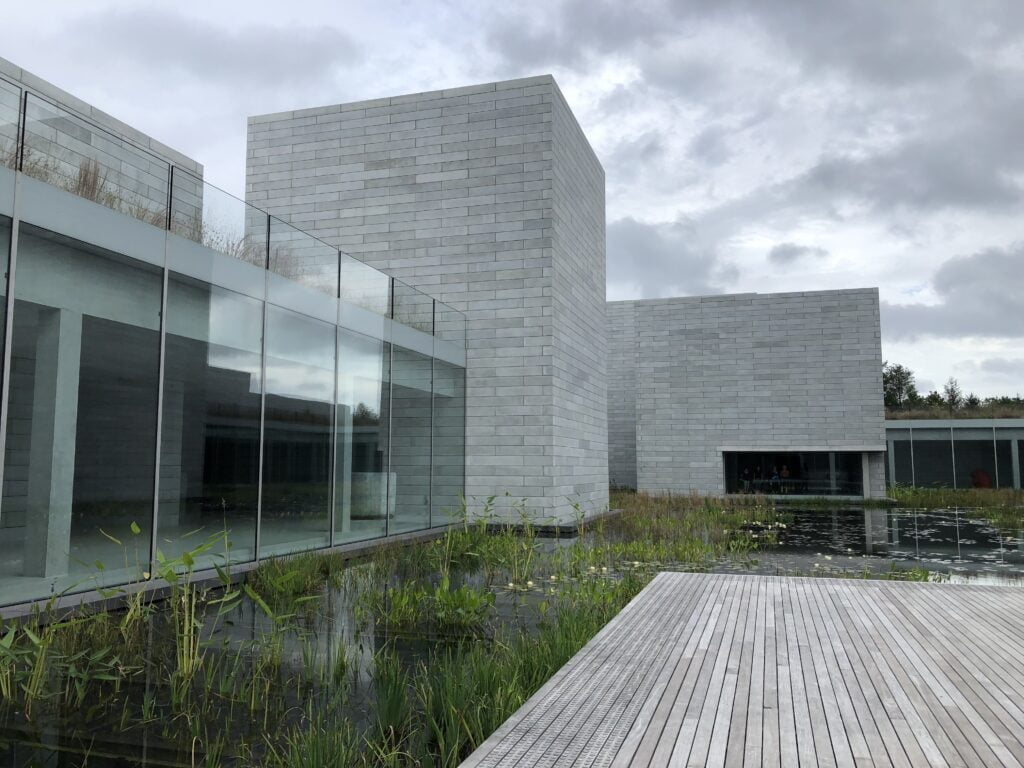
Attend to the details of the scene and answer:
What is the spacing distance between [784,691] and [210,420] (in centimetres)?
505

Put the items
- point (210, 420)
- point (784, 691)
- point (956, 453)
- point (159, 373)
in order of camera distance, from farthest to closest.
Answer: point (956, 453), point (210, 420), point (159, 373), point (784, 691)

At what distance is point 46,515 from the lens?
499 cm

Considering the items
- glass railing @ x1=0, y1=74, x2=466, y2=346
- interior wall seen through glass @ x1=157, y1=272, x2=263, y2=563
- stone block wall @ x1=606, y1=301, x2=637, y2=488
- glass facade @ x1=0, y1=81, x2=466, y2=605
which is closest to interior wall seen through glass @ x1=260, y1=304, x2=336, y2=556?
glass facade @ x1=0, y1=81, x2=466, y2=605

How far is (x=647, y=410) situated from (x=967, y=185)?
10.2m

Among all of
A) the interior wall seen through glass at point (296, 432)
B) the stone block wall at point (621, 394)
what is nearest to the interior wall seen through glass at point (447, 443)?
the interior wall seen through glass at point (296, 432)

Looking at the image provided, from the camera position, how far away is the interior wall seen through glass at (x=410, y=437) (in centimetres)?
995

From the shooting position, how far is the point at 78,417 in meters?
5.23

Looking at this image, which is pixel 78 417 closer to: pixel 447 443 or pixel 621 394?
pixel 447 443

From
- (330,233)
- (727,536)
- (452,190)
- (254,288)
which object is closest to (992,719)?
(254,288)

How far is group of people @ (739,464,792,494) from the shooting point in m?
21.7

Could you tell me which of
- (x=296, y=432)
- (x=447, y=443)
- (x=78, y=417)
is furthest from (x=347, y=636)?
(x=447, y=443)

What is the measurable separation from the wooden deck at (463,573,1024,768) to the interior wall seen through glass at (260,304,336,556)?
153 inches

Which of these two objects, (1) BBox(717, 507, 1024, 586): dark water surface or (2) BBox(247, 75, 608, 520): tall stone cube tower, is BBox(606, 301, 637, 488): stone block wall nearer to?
(1) BBox(717, 507, 1024, 586): dark water surface

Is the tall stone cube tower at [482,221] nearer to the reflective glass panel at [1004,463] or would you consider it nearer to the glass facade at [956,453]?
the glass facade at [956,453]
